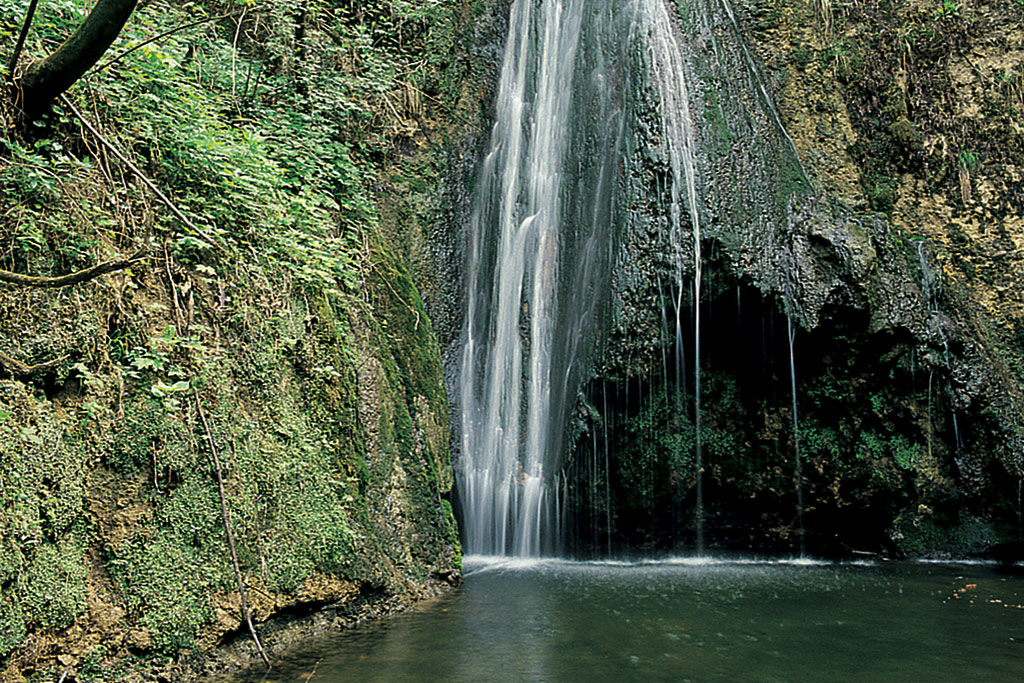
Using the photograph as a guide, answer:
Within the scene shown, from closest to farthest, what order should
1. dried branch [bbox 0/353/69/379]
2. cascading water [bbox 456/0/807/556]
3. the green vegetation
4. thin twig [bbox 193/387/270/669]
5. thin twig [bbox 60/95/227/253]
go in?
dried branch [bbox 0/353/69/379]
the green vegetation
thin twig [bbox 193/387/270/669]
thin twig [bbox 60/95/227/253]
cascading water [bbox 456/0/807/556]

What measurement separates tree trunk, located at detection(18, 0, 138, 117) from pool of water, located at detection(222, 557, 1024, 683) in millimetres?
3371

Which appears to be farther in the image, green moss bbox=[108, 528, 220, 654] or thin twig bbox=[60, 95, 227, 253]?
thin twig bbox=[60, 95, 227, 253]

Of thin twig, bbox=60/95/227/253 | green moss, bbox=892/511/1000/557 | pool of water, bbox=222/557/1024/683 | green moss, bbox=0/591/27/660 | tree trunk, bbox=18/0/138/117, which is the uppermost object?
tree trunk, bbox=18/0/138/117

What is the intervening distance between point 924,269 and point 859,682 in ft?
21.0

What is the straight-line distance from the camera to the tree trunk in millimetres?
3555

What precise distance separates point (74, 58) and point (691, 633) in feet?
16.4

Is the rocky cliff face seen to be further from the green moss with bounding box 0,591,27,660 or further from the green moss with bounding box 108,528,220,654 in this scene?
the green moss with bounding box 0,591,27,660

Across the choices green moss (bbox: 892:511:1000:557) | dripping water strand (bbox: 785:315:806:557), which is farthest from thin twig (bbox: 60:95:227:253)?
green moss (bbox: 892:511:1000:557)

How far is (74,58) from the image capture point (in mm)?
3871

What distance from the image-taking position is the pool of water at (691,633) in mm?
4164

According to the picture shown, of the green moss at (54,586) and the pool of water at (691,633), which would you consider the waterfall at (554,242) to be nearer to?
the pool of water at (691,633)

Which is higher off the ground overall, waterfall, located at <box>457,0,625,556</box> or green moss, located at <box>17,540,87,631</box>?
waterfall, located at <box>457,0,625,556</box>

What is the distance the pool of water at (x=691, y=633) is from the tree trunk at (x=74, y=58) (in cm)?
337

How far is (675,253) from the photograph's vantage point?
8.79 meters
